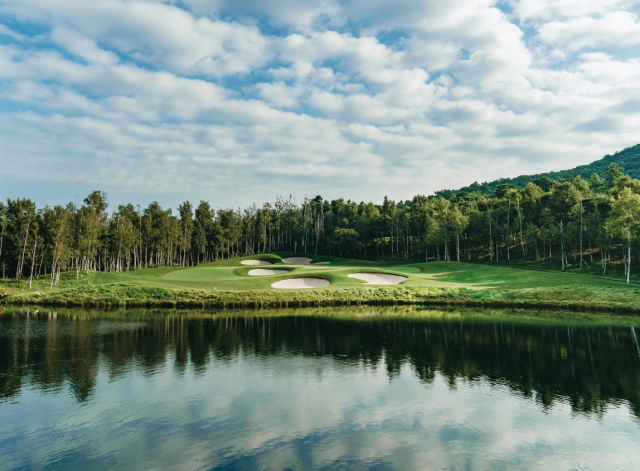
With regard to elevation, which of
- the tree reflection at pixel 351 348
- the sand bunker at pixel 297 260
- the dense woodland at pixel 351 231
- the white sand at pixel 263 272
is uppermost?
the dense woodland at pixel 351 231

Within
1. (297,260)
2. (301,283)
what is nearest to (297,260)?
(297,260)

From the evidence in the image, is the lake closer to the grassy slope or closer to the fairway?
the grassy slope

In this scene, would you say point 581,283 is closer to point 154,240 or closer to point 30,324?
point 30,324

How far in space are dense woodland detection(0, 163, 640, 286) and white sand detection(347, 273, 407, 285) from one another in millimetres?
26234

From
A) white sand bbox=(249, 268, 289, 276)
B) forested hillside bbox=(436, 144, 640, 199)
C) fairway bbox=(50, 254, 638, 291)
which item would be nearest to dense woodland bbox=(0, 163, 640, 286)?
fairway bbox=(50, 254, 638, 291)

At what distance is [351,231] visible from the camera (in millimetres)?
A: 94812

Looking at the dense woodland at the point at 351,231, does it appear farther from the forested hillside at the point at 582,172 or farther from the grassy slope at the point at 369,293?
the forested hillside at the point at 582,172

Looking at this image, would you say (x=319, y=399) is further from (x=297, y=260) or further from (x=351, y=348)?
(x=297, y=260)

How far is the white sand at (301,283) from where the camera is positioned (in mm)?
45719

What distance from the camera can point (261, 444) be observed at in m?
10.5

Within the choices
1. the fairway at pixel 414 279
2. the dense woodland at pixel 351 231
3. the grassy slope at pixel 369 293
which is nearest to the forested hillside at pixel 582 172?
the dense woodland at pixel 351 231

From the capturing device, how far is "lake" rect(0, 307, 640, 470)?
1000 cm

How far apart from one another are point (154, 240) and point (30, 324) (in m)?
52.7

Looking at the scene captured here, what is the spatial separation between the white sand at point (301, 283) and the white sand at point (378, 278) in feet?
14.8
